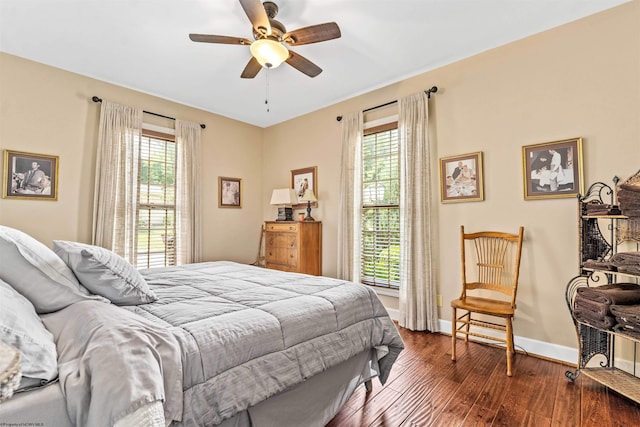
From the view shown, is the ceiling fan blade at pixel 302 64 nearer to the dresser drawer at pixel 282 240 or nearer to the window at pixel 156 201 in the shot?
the dresser drawer at pixel 282 240

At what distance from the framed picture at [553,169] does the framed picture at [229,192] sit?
3.86 m

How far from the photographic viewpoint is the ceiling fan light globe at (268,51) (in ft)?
7.66

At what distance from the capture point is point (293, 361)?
1467mm

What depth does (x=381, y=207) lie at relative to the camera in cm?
388

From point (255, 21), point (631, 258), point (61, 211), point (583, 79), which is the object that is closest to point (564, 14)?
point (583, 79)

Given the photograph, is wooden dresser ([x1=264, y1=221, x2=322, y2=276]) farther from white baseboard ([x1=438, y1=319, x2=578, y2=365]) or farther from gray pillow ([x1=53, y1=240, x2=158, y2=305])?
gray pillow ([x1=53, y1=240, x2=158, y2=305])

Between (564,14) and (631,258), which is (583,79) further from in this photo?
(631,258)

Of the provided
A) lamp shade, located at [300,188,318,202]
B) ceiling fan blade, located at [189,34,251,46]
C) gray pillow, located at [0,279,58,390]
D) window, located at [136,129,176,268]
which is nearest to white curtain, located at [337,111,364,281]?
lamp shade, located at [300,188,318,202]

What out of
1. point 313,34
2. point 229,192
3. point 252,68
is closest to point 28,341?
point 313,34

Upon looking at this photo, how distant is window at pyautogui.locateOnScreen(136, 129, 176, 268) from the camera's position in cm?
398

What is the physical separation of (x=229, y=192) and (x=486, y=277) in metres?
3.71

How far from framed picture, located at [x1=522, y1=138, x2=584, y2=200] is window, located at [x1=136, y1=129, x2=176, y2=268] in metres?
4.18

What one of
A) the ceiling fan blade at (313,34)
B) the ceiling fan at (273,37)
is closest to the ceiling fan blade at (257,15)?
the ceiling fan at (273,37)

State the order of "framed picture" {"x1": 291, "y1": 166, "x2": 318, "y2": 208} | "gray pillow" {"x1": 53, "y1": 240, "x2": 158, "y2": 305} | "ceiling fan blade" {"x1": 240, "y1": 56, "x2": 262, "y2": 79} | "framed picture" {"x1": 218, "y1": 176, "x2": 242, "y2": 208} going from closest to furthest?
"gray pillow" {"x1": 53, "y1": 240, "x2": 158, "y2": 305} < "ceiling fan blade" {"x1": 240, "y1": 56, "x2": 262, "y2": 79} < "framed picture" {"x1": 291, "y1": 166, "x2": 318, "y2": 208} < "framed picture" {"x1": 218, "y1": 176, "x2": 242, "y2": 208}
